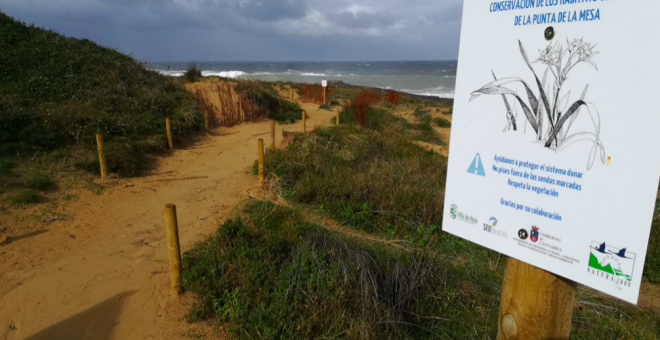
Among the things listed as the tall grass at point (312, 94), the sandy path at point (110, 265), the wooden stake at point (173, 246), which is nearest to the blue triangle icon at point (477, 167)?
the sandy path at point (110, 265)

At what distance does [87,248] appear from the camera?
5.09 meters

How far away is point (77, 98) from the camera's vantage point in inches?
400

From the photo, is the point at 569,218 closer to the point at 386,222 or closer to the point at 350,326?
the point at 350,326

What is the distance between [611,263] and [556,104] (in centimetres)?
55

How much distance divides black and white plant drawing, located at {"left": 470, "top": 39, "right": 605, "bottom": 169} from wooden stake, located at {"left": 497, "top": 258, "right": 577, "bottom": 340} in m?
0.48

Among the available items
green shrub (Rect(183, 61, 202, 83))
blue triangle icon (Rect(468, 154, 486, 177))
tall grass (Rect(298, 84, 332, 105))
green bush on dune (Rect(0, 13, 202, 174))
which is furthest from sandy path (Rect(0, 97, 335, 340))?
tall grass (Rect(298, 84, 332, 105))

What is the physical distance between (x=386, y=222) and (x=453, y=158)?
4.14 metres

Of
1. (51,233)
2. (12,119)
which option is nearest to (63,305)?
(51,233)

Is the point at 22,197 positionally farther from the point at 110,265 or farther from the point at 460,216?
the point at 460,216

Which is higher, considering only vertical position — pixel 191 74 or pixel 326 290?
pixel 191 74

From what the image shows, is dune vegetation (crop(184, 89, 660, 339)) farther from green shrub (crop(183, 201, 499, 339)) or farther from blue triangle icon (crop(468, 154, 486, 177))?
blue triangle icon (crop(468, 154, 486, 177))

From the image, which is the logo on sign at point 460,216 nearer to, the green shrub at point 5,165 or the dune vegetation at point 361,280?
the dune vegetation at point 361,280

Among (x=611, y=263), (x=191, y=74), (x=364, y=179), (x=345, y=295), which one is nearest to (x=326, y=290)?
(x=345, y=295)

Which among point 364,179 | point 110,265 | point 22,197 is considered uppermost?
point 364,179
